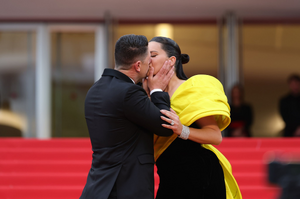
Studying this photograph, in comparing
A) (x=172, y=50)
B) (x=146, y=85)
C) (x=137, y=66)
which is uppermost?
(x=172, y=50)

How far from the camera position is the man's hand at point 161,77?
201cm

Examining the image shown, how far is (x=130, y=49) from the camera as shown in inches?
73.9

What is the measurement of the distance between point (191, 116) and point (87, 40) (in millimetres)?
5808

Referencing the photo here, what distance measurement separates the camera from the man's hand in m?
2.01

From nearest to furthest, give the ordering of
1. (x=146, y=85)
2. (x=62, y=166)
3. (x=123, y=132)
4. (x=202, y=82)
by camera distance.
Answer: (x=123, y=132) < (x=202, y=82) < (x=146, y=85) < (x=62, y=166)

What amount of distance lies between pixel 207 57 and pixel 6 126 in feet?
14.5

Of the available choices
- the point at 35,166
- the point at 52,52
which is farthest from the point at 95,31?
the point at 35,166

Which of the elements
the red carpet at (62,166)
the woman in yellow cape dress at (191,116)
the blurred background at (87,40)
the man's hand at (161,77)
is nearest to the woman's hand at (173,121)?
the woman in yellow cape dress at (191,116)

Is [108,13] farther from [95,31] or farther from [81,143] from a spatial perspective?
[81,143]

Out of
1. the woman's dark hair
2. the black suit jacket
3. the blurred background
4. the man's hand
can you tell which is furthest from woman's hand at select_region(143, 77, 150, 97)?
the blurred background

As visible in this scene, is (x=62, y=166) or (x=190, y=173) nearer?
(x=190, y=173)

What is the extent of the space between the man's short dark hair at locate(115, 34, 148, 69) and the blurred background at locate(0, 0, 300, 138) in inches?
183

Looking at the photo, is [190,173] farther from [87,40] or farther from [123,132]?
[87,40]

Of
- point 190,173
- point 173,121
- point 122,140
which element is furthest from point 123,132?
point 190,173
